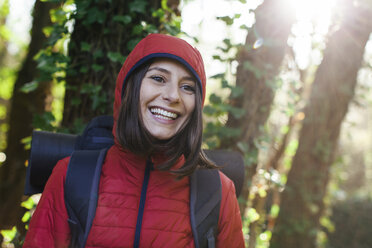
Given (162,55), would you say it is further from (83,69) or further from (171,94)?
(83,69)

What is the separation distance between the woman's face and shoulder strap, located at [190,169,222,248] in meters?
0.30

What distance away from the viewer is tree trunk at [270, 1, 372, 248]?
4.94m

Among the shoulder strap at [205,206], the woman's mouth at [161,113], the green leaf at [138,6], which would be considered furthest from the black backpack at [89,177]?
the green leaf at [138,6]

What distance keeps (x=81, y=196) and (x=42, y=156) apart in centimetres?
44

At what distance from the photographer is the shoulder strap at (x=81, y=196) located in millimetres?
1449

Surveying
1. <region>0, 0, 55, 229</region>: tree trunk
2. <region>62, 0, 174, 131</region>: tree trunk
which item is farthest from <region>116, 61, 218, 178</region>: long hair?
<region>0, 0, 55, 229</region>: tree trunk

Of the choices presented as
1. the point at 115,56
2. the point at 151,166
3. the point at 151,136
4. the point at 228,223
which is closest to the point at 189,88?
the point at 151,136

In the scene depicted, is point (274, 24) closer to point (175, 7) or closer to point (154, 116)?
point (175, 7)

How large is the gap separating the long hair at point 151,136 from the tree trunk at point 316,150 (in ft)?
11.9

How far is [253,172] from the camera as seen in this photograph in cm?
270

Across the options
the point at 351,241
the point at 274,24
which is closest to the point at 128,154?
the point at 274,24

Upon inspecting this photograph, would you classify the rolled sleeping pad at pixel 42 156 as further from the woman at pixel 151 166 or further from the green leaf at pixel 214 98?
the green leaf at pixel 214 98

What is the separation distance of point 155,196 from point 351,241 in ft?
32.1

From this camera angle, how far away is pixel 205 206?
160 cm
